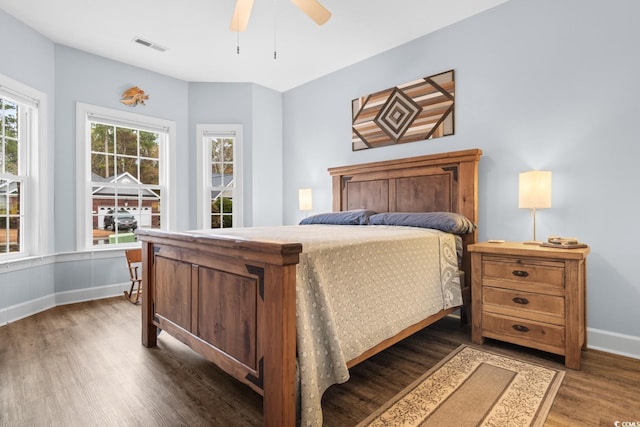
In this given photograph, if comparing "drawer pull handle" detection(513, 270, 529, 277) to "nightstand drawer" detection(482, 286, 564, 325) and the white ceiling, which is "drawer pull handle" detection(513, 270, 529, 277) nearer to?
"nightstand drawer" detection(482, 286, 564, 325)

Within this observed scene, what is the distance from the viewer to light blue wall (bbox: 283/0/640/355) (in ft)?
7.51

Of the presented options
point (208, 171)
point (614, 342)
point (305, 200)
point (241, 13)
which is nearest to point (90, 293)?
point (208, 171)

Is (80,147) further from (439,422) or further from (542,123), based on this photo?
(542,123)

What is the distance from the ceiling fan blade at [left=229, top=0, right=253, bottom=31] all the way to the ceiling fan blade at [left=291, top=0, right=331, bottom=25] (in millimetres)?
345

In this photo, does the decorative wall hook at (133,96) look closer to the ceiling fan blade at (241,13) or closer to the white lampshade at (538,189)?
the ceiling fan blade at (241,13)

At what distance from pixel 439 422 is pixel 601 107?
2.44 meters

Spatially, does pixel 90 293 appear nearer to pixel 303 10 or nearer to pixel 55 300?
pixel 55 300

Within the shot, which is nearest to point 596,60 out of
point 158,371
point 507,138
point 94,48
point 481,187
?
point 507,138

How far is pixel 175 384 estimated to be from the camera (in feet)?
6.04

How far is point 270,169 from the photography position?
15.9ft

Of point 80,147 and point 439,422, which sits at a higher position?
point 80,147

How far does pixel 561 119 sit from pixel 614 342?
1.67m

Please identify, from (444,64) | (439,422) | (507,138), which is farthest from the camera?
(444,64)

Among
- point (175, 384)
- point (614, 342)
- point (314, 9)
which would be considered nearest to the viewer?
point (175, 384)
